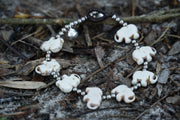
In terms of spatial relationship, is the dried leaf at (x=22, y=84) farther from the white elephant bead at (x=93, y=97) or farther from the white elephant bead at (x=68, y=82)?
the white elephant bead at (x=93, y=97)

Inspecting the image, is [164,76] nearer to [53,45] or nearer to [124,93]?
[124,93]

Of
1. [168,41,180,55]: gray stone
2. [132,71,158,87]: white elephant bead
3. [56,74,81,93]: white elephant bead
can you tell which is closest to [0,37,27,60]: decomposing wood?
[56,74,81,93]: white elephant bead

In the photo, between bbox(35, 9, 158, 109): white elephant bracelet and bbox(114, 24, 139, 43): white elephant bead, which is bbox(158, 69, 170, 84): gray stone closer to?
bbox(35, 9, 158, 109): white elephant bracelet

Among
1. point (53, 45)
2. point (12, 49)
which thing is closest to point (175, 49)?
point (53, 45)

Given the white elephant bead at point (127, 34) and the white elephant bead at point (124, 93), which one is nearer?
the white elephant bead at point (124, 93)

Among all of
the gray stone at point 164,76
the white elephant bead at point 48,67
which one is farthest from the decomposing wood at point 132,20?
the gray stone at point 164,76
